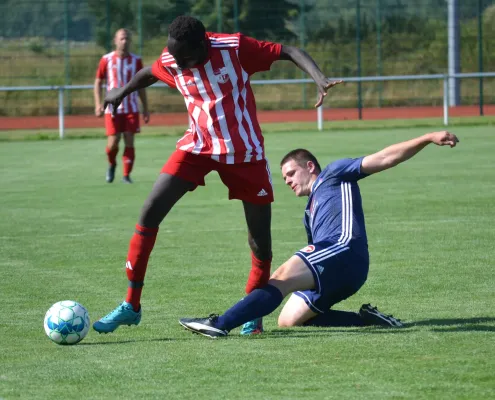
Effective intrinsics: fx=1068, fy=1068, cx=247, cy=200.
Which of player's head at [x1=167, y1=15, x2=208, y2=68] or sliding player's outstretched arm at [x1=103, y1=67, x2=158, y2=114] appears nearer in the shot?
player's head at [x1=167, y1=15, x2=208, y2=68]

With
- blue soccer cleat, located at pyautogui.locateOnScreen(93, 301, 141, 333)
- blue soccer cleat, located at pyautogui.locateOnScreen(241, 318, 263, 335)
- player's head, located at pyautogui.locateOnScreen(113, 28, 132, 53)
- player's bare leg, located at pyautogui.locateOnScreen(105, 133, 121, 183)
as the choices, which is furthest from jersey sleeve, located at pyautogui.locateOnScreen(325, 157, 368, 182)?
player's head, located at pyautogui.locateOnScreen(113, 28, 132, 53)

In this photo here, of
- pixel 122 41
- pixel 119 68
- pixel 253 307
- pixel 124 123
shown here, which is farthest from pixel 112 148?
pixel 253 307

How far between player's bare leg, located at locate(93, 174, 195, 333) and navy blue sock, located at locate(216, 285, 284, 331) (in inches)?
23.5

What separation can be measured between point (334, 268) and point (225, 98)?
1.23 metres

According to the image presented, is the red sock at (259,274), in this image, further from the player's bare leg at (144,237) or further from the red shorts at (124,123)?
the red shorts at (124,123)

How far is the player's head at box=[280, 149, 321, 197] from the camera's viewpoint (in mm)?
6805

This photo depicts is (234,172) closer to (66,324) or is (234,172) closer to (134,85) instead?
(134,85)

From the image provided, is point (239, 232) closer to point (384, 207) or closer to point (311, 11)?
point (384, 207)

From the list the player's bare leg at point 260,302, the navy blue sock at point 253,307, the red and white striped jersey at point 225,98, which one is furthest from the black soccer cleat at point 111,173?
the navy blue sock at point 253,307

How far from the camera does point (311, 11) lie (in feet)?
108

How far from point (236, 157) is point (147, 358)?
1469 millimetres

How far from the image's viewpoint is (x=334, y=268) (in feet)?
20.9

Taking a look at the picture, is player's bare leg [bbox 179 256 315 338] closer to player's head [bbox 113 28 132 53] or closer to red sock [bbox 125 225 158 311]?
red sock [bbox 125 225 158 311]

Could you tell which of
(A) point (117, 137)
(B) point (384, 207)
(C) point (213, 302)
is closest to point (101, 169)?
(A) point (117, 137)
